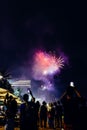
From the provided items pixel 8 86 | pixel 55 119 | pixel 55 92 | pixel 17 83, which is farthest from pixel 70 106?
pixel 55 92

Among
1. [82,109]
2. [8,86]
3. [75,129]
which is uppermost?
[8,86]

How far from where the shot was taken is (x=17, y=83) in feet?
345

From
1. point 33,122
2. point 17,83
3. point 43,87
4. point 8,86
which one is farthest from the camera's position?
point 43,87

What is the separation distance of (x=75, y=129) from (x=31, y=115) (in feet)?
6.45

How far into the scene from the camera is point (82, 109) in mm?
12031

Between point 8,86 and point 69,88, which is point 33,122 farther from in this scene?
point 8,86

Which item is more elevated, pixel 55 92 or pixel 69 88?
pixel 55 92

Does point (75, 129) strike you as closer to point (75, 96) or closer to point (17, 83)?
point (75, 96)

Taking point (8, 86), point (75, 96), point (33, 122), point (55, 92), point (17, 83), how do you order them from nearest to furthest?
point (33, 122) < point (75, 96) < point (8, 86) < point (17, 83) < point (55, 92)

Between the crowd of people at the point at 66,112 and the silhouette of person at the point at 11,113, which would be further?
the silhouette of person at the point at 11,113

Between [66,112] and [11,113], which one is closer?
[66,112]

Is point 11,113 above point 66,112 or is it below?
above

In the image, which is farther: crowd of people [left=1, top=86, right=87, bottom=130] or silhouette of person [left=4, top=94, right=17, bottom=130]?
silhouette of person [left=4, top=94, right=17, bottom=130]

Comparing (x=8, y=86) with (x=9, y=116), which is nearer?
(x=9, y=116)
